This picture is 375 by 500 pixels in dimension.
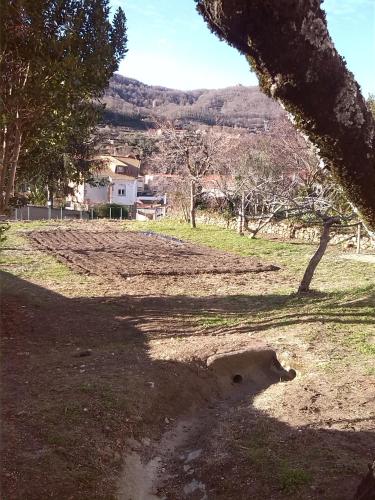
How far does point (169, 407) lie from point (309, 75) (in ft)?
13.4

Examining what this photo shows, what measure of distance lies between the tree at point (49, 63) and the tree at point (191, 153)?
1347cm

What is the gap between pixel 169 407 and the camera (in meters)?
5.15

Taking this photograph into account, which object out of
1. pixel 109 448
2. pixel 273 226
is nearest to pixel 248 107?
pixel 273 226

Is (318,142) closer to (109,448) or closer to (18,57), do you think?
(109,448)

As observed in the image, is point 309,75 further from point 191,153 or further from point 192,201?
point 191,153

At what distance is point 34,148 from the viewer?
8.63 metres

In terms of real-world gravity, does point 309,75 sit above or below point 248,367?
above

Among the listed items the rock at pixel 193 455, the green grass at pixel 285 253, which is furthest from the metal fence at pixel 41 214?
the rock at pixel 193 455

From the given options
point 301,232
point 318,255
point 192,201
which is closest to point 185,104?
point 192,201

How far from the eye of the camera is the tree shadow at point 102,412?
11.6 ft

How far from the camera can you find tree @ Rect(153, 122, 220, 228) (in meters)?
21.8

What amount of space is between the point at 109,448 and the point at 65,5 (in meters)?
5.95

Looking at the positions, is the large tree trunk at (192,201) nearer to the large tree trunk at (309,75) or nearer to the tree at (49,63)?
the tree at (49,63)

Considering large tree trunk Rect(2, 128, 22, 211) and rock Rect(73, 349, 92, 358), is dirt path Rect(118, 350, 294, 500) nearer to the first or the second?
rock Rect(73, 349, 92, 358)
